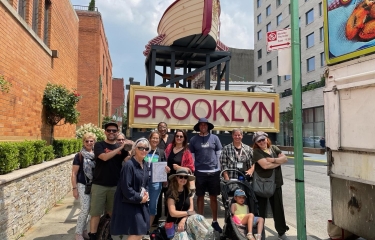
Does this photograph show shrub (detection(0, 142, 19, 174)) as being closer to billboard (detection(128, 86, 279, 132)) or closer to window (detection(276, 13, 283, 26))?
billboard (detection(128, 86, 279, 132))

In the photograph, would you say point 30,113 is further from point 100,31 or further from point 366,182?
point 100,31

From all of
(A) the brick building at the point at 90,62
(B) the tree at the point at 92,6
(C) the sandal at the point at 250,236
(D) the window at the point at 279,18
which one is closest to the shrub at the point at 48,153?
(C) the sandal at the point at 250,236

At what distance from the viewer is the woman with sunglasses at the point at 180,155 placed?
5.05 metres

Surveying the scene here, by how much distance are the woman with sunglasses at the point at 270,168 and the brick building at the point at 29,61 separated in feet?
16.4

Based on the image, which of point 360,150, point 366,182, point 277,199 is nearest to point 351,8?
point 360,150

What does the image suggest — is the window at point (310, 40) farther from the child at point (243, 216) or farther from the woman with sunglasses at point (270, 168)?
the child at point (243, 216)

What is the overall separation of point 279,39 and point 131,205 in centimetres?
286

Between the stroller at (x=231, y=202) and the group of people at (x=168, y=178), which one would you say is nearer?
the group of people at (x=168, y=178)

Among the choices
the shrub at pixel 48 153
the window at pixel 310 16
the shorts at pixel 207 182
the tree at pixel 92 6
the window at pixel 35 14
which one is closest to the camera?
the shorts at pixel 207 182

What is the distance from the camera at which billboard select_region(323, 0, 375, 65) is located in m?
3.54

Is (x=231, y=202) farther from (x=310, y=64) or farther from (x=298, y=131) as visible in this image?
(x=310, y=64)

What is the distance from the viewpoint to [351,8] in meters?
3.75

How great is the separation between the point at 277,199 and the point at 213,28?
18.8ft

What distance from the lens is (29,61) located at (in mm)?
7820
